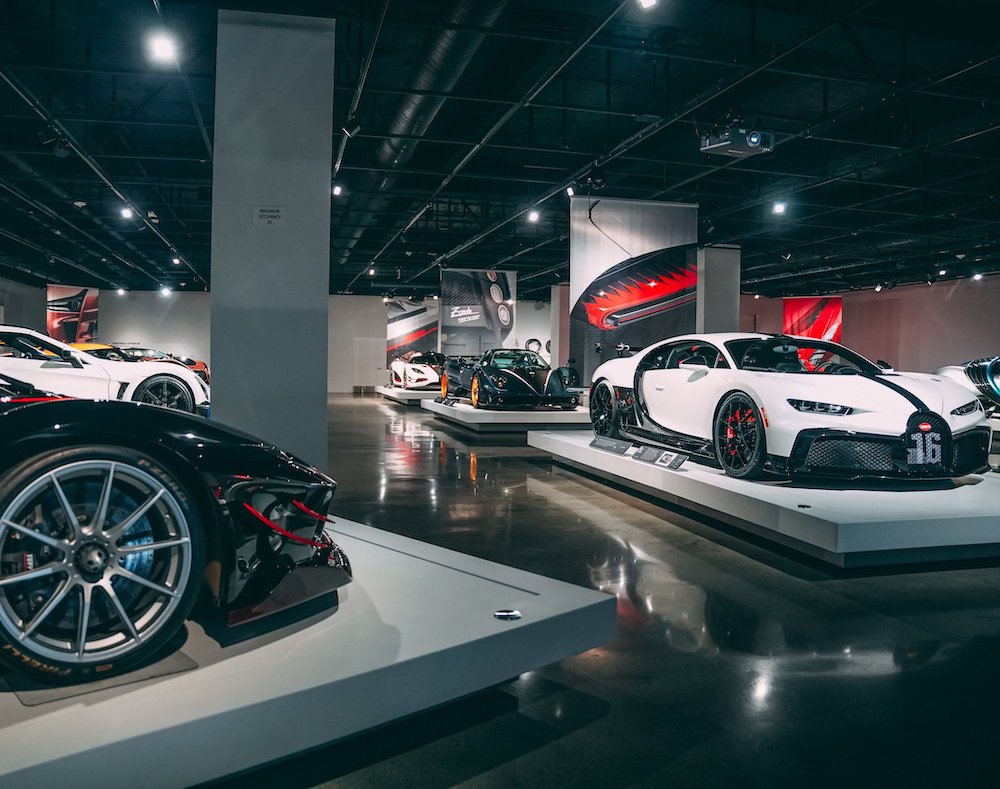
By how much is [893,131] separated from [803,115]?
1725 millimetres

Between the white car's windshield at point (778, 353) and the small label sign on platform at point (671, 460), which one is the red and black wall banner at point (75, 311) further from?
the white car's windshield at point (778, 353)

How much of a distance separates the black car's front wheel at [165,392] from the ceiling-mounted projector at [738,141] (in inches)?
278

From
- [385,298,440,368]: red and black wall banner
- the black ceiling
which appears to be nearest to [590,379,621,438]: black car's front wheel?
the black ceiling

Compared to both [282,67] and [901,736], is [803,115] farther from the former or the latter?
[901,736]

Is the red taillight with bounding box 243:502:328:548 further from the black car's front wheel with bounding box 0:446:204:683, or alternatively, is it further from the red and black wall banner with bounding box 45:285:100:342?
the red and black wall banner with bounding box 45:285:100:342

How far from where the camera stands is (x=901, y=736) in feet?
7.42

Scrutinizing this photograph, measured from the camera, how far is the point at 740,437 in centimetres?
539

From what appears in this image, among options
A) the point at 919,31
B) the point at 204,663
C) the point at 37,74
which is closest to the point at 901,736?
the point at 204,663

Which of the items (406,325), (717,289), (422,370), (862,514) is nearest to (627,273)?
(717,289)

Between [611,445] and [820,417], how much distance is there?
8.12 ft

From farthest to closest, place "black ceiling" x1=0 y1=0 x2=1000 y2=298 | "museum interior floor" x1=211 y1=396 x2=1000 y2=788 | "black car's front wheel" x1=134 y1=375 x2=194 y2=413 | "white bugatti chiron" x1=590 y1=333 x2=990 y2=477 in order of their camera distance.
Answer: "black car's front wheel" x1=134 y1=375 x2=194 y2=413
"black ceiling" x1=0 y1=0 x2=1000 y2=298
"white bugatti chiron" x1=590 y1=333 x2=990 y2=477
"museum interior floor" x1=211 y1=396 x2=1000 y2=788

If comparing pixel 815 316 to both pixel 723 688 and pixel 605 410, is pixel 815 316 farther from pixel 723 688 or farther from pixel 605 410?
pixel 723 688

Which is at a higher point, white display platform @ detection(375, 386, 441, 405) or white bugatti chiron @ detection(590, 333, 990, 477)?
white bugatti chiron @ detection(590, 333, 990, 477)

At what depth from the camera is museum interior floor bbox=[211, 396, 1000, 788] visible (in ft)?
6.73
